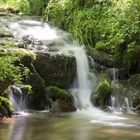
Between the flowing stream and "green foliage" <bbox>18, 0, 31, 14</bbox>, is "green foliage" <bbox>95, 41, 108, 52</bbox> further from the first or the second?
"green foliage" <bbox>18, 0, 31, 14</bbox>

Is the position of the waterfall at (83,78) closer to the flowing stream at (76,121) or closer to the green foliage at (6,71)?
the flowing stream at (76,121)

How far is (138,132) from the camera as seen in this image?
29.3 feet

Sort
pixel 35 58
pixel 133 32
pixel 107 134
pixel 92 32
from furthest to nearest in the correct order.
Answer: pixel 92 32, pixel 133 32, pixel 35 58, pixel 107 134

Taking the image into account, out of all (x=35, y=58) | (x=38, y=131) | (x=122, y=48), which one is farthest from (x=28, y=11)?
(x=38, y=131)

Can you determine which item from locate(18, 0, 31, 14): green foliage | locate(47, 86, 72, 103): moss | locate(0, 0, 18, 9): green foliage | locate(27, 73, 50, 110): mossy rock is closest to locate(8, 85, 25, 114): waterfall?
locate(27, 73, 50, 110): mossy rock

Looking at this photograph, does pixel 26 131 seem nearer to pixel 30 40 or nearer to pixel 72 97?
pixel 72 97

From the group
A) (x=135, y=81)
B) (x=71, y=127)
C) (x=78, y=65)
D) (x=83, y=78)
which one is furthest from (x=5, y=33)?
(x=71, y=127)

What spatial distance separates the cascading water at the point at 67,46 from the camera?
13.8 metres

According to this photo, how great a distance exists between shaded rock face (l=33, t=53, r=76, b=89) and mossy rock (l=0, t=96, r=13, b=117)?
2877 millimetres

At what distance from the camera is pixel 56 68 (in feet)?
46.3

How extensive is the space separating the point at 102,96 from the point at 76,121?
3.14m

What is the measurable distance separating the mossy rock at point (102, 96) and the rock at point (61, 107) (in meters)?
1.07

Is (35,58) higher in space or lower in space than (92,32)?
lower

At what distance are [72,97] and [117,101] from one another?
1481 mm
